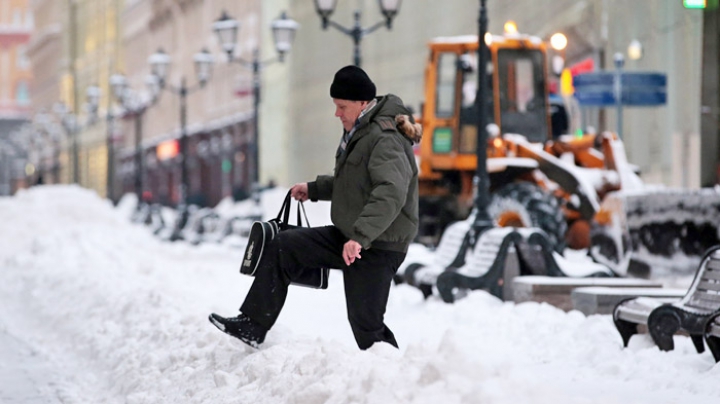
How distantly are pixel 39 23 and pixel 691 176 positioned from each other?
118 metres

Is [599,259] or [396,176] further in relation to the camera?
[599,259]

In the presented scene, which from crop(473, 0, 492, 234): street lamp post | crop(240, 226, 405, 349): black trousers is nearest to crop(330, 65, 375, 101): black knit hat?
crop(240, 226, 405, 349): black trousers

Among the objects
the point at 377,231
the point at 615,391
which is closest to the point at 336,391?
the point at 377,231

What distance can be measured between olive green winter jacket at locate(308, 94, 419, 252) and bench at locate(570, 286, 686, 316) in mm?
4737

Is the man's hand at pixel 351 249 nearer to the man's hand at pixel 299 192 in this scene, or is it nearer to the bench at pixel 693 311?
the man's hand at pixel 299 192

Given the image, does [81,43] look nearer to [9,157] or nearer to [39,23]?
[39,23]

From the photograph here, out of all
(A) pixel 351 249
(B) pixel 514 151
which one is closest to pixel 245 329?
(A) pixel 351 249

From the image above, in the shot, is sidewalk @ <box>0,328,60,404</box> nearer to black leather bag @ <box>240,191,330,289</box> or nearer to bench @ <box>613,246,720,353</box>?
black leather bag @ <box>240,191,330,289</box>

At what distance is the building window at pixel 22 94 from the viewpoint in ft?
583

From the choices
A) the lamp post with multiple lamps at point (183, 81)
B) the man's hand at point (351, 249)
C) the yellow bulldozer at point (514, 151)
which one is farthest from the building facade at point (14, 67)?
the man's hand at point (351, 249)

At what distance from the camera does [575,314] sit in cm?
1173

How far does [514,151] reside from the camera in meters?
20.5

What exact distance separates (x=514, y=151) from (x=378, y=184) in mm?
13857

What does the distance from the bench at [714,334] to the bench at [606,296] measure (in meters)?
2.49
